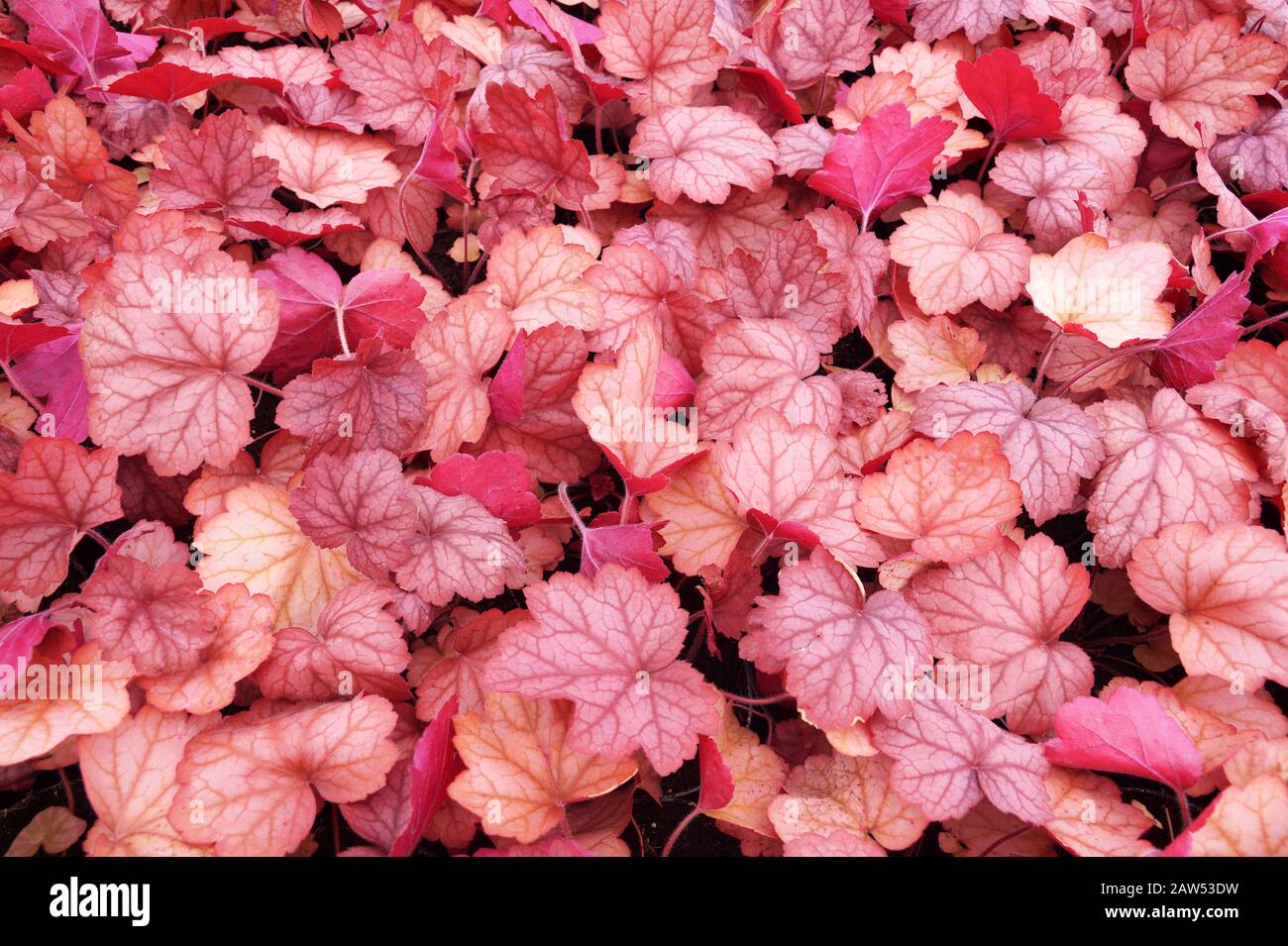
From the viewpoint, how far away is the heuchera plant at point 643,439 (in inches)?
47.9

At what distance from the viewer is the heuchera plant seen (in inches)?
47.9

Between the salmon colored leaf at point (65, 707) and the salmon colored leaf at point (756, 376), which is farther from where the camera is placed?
the salmon colored leaf at point (756, 376)

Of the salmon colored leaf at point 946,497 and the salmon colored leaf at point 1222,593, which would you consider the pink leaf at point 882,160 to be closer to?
the salmon colored leaf at point 946,497

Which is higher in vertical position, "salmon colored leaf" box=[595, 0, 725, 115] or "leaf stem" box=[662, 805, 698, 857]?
"salmon colored leaf" box=[595, 0, 725, 115]

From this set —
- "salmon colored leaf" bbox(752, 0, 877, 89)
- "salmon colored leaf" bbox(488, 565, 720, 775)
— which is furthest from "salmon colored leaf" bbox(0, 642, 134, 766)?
"salmon colored leaf" bbox(752, 0, 877, 89)

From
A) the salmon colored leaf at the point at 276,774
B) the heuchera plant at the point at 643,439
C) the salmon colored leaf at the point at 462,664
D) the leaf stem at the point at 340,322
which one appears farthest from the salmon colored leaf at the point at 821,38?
the salmon colored leaf at the point at 276,774

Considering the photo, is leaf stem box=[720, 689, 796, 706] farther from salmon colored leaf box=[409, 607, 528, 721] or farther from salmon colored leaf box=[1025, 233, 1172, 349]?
salmon colored leaf box=[1025, 233, 1172, 349]

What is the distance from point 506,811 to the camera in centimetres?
117

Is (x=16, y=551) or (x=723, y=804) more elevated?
(x=16, y=551)

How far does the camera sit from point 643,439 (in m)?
1.40
